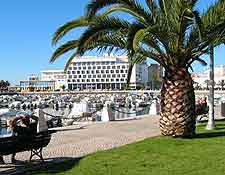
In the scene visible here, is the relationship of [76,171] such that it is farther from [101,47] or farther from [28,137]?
[101,47]

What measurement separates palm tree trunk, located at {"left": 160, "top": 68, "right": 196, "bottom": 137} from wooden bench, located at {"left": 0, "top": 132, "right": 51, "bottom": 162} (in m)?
5.12

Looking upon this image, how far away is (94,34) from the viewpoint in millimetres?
13281

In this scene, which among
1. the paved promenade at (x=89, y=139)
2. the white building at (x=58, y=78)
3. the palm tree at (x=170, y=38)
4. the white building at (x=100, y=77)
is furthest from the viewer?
the white building at (x=58, y=78)

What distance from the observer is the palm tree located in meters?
13.3

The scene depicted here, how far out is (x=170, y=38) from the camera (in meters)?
13.7

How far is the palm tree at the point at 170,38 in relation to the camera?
1327cm

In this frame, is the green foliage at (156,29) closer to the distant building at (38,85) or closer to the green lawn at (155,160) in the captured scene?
the green lawn at (155,160)

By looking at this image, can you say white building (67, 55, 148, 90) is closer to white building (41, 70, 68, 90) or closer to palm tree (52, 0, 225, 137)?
white building (41, 70, 68, 90)

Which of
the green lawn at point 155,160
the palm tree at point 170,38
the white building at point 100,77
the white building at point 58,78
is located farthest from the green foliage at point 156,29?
the white building at point 58,78

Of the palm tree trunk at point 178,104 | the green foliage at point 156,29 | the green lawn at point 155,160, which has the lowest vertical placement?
the green lawn at point 155,160

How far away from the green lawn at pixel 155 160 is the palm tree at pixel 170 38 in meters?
1.15

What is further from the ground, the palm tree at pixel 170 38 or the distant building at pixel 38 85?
the distant building at pixel 38 85

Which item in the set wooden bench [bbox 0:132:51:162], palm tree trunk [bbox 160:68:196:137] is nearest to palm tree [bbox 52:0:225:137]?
palm tree trunk [bbox 160:68:196:137]

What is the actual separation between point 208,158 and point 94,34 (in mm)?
5134
